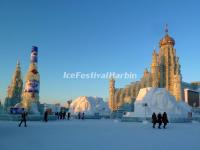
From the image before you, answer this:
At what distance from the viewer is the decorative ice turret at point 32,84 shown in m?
54.1

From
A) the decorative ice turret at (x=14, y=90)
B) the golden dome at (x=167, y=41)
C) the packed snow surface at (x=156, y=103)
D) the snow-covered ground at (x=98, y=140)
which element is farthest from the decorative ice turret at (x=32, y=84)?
the golden dome at (x=167, y=41)

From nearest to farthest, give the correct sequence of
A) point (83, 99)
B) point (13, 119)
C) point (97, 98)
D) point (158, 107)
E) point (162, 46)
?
point (13, 119) → point (158, 107) → point (83, 99) → point (97, 98) → point (162, 46)

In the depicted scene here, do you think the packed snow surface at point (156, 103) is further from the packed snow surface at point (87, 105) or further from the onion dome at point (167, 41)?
the onion dome at point (167, 41)

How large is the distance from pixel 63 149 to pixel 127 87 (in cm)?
10850

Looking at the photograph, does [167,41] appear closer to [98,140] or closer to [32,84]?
[32,84]

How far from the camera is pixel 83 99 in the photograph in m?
102

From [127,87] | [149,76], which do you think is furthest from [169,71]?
[127,87]

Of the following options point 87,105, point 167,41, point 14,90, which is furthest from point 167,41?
point 14,90

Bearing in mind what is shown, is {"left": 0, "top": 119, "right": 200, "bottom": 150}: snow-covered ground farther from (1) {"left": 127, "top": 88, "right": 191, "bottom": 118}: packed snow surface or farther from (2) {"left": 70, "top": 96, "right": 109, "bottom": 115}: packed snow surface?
(2) {"left": 70, "top": 96, "right": 109, "bottom": 115}: packed snow surface

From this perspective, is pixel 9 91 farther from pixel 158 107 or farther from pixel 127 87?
pixel 158 107

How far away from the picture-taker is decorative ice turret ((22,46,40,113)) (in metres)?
54.1

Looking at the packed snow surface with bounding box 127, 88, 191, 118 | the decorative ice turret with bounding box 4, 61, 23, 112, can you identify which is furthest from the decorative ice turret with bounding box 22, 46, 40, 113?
the decorative ice turret with bounding box 4, 61, 23, 112

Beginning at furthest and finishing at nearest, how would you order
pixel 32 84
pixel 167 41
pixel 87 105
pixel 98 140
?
pixel 167 41, pixel 87 105, pixel 32 84, pixel 98 140

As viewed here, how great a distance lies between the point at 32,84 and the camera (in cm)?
5419
